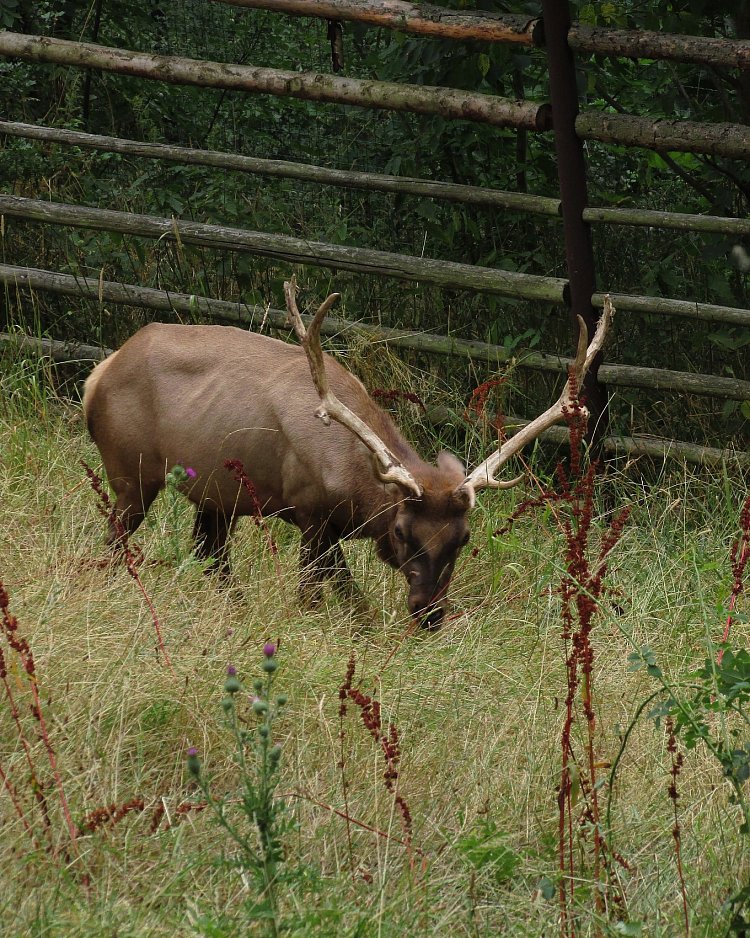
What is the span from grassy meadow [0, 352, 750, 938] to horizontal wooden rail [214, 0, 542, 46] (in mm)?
2288

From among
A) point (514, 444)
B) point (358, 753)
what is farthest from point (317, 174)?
point (358, 753)

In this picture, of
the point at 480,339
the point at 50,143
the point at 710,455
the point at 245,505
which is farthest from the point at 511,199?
the point at 50,143

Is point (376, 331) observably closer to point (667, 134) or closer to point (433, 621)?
point (667, 134)

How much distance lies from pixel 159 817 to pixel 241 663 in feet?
2.54

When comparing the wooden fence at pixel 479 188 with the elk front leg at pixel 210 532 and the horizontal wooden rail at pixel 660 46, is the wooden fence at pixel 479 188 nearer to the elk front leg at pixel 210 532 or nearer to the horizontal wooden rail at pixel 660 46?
the horizontal wooden rail at pixel 660 46

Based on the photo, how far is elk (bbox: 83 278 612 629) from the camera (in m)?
4.65

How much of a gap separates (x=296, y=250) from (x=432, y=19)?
1.25 meters

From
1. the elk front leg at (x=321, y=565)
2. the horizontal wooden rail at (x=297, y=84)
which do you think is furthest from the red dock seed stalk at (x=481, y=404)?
the horizontal wooden rail at (x=297, y=84)

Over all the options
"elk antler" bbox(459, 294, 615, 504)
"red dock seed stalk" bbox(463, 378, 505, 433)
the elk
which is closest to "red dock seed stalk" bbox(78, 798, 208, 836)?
the elk

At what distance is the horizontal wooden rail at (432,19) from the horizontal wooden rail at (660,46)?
9.5 inches

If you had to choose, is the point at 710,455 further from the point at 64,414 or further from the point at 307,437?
the point at 64,414

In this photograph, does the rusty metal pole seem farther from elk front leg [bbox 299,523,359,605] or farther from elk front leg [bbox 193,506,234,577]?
elk front leg [bbox 193,506,234,577]

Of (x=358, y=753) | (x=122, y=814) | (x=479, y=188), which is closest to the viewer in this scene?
(x=122, y=814)

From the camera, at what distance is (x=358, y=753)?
3434 millimetres
